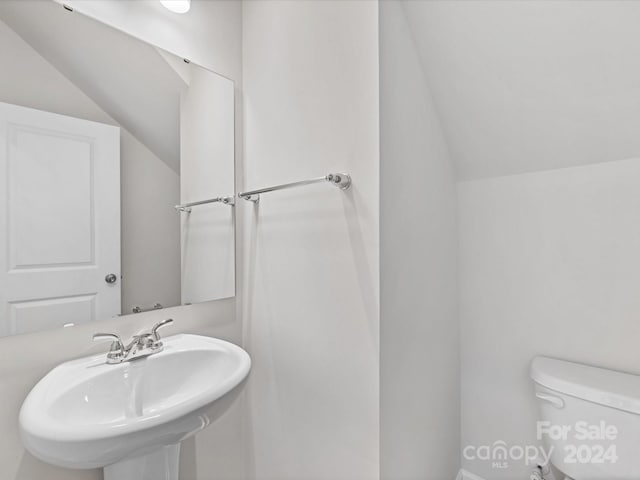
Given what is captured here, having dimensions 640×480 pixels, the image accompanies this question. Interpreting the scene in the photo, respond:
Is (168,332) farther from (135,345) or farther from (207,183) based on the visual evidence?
(207,183)

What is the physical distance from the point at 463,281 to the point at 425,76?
34.0 inches

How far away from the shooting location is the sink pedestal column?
911 millimetres

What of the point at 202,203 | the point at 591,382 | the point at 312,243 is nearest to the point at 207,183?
the point at 202,203

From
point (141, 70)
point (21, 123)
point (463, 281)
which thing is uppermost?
point (141, 70)

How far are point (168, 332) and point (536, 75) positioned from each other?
1496 mm

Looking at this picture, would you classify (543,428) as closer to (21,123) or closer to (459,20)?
(459,20)

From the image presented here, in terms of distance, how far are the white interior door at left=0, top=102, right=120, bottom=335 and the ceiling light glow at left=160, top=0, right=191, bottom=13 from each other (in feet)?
1.63

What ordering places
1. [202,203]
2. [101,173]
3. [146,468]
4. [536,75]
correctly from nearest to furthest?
[146,468]
[101,173]
[536,75]
[202,203]

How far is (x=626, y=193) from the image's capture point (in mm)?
1160

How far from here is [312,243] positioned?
1.16 m

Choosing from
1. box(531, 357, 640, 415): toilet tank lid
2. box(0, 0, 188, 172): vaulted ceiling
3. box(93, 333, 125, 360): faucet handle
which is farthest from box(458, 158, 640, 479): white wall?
box(93, 333, 125, 360): faucet handle

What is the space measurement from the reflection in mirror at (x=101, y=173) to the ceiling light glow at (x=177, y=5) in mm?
166

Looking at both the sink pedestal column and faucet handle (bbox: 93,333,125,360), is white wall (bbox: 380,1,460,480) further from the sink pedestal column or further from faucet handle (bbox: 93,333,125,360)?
faucet handle (bbox: 93,333,125,360)

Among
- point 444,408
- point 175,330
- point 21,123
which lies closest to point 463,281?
point 444,408
